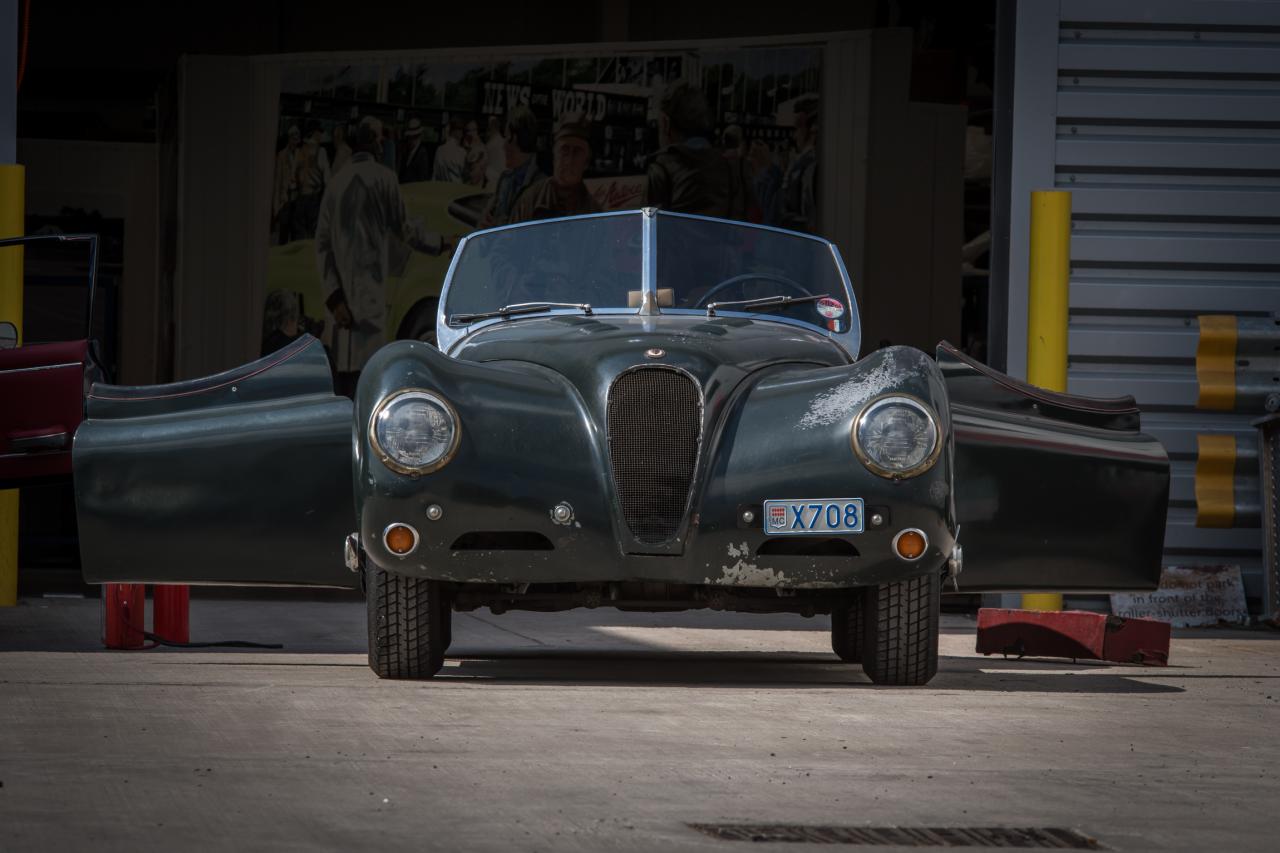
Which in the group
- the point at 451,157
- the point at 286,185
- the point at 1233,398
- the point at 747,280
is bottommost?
the point at 1233,398

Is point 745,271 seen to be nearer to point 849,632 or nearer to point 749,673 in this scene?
point 849,632

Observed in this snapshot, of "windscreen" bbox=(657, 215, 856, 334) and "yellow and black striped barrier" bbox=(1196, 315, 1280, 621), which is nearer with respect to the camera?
"windscreen" bbox=(657, 215, 856, 334)

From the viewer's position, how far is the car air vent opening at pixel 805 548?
6.43m

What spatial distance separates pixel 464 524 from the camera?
6348 mm

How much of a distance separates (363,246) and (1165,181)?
7.69 metres

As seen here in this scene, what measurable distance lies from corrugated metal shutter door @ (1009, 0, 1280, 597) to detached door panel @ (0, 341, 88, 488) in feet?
17.8

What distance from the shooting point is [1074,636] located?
8539 millimetres

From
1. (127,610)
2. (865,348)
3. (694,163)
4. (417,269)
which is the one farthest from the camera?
(865,348)

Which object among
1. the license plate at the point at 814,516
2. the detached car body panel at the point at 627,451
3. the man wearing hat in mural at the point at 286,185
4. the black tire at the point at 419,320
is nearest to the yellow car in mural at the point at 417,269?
the black tire at the point at 419,320

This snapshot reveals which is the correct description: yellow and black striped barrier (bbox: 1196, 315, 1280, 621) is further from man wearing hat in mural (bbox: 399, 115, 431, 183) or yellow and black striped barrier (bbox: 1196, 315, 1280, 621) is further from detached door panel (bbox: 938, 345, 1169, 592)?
man wearing hat in mural (bbox: 399, 115, 431, 183)

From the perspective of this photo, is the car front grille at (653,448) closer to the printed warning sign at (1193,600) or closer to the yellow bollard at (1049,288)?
the yellow bollard at (1049,288)

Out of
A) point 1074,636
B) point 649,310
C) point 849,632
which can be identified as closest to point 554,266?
point 649,310

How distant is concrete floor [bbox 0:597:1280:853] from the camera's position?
3.82m

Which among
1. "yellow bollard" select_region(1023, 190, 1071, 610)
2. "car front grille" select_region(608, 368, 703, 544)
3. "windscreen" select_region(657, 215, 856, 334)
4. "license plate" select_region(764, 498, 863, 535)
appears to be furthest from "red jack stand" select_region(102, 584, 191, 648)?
"yellow bollard" select_region(1023, 190, 1071, 610)
